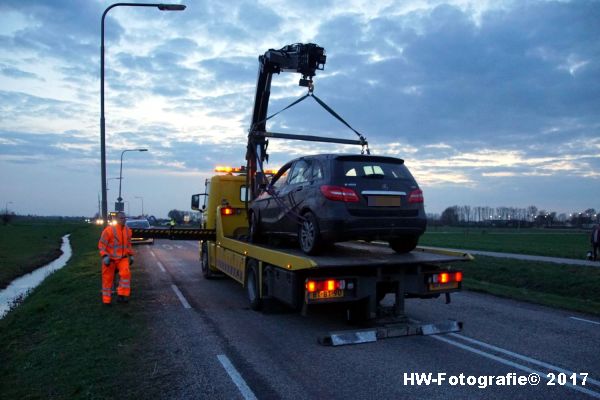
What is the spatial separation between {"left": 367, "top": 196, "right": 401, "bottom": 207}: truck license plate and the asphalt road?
186cm

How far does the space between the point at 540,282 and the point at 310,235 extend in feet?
30.7

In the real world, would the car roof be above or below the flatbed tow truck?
above

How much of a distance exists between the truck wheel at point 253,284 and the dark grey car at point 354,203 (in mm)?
1123

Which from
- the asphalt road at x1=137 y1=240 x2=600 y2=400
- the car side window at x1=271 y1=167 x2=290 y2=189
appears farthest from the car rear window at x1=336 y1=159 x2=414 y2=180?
the asphalt road at x1=137 y1=240 x2=600 y2=400

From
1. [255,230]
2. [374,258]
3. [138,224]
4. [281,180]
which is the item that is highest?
[281,180]

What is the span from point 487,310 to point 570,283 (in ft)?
17.6

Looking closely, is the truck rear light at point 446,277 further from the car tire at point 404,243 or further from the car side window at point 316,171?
the car side window at point 316,171

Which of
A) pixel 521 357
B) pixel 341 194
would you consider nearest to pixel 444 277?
pixel 521 357

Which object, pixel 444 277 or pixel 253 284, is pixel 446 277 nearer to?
pixel 444 277

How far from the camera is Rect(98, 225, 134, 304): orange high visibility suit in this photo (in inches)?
362

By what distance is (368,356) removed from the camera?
599 centimetres

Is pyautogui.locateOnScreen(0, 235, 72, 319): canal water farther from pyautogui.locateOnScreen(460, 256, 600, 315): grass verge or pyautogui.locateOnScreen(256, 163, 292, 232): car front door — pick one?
pyautogui.locateOnScreen(460, 256, 600, 315): grass verge

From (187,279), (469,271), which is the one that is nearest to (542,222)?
(469,271)

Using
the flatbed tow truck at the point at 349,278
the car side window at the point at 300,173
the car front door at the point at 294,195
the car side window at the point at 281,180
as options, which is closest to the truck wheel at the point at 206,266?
the flatbed tow truck at the point at 349,278
